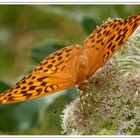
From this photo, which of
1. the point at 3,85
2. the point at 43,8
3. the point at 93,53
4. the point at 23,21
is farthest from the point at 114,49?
the point at 23,21

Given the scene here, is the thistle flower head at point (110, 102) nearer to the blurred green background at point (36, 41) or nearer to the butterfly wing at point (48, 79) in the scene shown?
the butterfly wing at point (48, 79)

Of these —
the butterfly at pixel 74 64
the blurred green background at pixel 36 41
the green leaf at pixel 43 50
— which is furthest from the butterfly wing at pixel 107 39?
the green leaf at pixel 43 50

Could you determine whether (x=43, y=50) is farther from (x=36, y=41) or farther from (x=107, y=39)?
(x=107, y=39)

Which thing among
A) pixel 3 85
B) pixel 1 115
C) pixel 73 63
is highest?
pixel 73 63

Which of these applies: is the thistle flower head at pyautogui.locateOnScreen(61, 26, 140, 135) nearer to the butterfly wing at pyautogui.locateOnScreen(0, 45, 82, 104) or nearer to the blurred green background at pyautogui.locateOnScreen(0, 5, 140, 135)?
the butterfly wing at pyautogui.locateOnScreen(0, 45, 82, 104)

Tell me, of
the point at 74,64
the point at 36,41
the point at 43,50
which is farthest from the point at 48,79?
the point at 36,41

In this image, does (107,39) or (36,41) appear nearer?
(107,39)

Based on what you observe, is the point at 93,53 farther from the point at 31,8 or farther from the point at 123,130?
the point at 31,8
